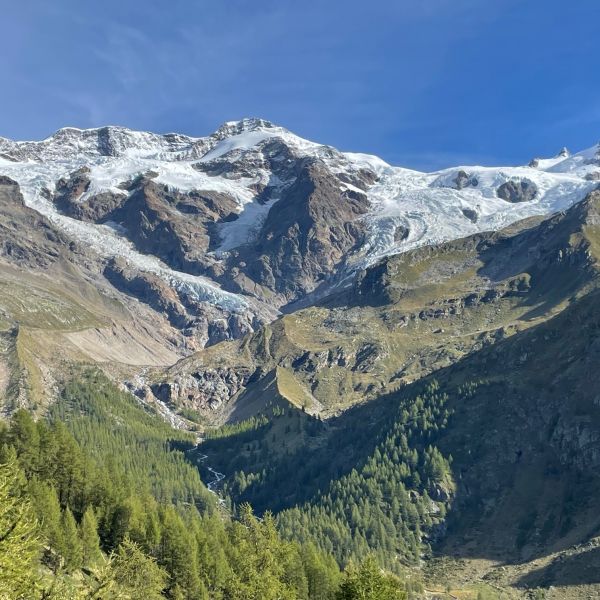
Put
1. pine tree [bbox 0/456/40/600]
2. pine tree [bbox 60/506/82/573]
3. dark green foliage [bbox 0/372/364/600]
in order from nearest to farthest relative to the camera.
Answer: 1. pine tree [bbox 0/456/40/600]
2. dark green foliage [bbox 0/372/364/600]
3. pine tree [bbox 60/506/82/573]

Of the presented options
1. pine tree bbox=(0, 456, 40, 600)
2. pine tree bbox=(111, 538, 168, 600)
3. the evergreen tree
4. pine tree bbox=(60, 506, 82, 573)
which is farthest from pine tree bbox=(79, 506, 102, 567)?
pine tree bbox=(0, 456, 40, 600)

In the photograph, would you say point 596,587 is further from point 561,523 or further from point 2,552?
point 2,552

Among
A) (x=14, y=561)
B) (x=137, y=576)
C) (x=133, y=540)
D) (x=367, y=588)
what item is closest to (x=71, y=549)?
(x=133, y=540)

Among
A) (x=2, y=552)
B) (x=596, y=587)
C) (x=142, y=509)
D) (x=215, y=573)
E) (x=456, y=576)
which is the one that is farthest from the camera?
(x=456, y=576)

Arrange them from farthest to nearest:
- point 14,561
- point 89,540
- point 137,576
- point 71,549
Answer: point 89,540 < point 71,549 < point 137,576 < point 14,561

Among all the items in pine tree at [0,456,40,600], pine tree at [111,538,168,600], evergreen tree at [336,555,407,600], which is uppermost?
pine tree at [0,456,40,600]

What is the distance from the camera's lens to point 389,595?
6269 cm

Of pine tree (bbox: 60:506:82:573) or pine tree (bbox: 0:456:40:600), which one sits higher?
pine tree (bbox: 0:456:40:600)

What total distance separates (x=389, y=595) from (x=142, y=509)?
134 feet

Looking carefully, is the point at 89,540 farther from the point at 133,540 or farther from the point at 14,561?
the point at 14,561

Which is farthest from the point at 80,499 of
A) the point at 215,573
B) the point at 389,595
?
the point at 389,595

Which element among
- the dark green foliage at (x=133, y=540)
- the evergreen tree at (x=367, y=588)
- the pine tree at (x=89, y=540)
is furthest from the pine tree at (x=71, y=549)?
the evergreen tree at (x=367, y=588)

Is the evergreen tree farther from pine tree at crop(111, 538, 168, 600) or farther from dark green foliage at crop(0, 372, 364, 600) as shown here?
pine tree at crop(111, 538, 168, 600)

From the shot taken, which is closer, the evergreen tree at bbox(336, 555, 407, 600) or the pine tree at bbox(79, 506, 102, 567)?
the evergreen tree at bbox(336, 555, 407, 600)
